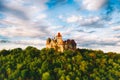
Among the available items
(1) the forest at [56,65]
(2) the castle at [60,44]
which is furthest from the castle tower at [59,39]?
(1) the forest at [56,65]

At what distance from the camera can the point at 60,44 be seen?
112m

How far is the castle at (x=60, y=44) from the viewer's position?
112 m

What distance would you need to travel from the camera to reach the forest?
9097 centimetres

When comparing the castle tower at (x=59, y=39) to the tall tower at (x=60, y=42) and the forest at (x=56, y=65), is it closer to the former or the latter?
the tall tower at (x=60, y=42)

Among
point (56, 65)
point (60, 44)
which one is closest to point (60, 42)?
point (60, 44)

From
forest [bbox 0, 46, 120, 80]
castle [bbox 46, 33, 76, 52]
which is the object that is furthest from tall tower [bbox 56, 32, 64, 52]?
forest [bbox 0, 46, 120, 80]

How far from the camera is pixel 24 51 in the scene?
113062 millimetres

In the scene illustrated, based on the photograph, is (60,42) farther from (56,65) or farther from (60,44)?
(56,65)

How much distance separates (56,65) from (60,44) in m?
14.3

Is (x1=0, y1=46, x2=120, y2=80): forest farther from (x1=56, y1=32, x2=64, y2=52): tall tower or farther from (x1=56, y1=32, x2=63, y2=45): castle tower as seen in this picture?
(x1=56, y1=32, x2=63, y2=45): castle tower

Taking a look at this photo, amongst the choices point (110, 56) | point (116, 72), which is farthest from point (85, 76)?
point (110, 56)

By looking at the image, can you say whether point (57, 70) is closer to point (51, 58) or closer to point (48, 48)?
point (51, 58)

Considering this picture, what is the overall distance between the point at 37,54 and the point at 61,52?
32.2ft

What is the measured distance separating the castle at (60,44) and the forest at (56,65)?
2.27 meters
